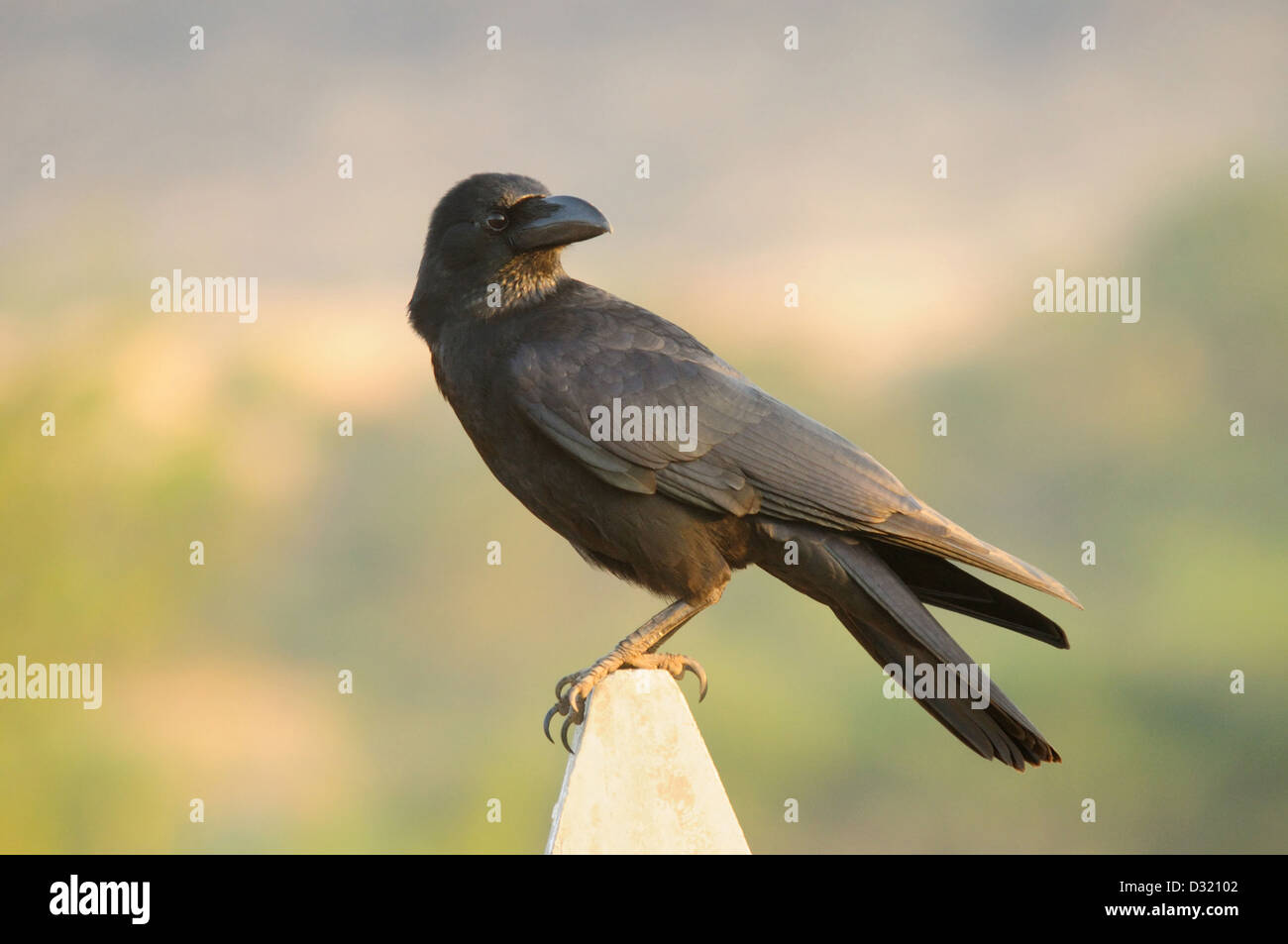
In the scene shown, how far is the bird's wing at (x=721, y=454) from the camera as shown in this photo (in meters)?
4.56

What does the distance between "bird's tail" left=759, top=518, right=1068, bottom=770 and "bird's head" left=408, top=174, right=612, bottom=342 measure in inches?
53.1

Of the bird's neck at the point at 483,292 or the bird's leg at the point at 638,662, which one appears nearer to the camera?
the bird's leg at the point at 638,662

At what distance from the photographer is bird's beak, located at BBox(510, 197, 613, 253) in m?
4.81

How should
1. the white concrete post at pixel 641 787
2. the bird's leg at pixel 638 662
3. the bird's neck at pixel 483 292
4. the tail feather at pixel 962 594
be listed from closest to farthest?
the white concrete post at pixel 641 787 → the bird's leg at pixel 638 662 → the tail feather at pixel 962 594 → the bird's neck at pixel 483 292

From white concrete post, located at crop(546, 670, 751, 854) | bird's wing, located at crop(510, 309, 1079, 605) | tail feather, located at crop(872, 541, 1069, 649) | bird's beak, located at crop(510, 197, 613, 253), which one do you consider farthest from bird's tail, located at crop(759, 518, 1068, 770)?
bird's beak, located at crop(510, 197, 613, 253)

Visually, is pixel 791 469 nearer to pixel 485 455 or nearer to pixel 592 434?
pixel 592 434

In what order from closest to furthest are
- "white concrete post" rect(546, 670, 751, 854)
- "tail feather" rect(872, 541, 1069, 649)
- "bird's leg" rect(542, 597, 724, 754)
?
"white concrete post" rect(546, 670, 751, 854) < "bird's leg" rect(542, 597, 724, 754) < "tail feather" rect(872, 541, 1069, 649)

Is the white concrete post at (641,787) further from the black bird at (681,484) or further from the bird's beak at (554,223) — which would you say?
the bird's beak at (554,223)

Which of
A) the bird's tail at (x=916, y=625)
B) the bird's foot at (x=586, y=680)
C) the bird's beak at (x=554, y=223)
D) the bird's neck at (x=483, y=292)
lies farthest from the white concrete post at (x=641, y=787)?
the bird's beak at (x=554, y=223)

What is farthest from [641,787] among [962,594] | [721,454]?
[962,594]

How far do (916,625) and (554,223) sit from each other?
2.03 meters

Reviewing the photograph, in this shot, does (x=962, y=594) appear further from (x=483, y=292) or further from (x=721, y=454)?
(x=483, y=292)

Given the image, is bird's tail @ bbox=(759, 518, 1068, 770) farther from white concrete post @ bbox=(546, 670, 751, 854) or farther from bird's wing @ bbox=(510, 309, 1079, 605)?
white concrete post @ bbox=(546, 670, 751, 854)

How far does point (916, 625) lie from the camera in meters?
4.56
